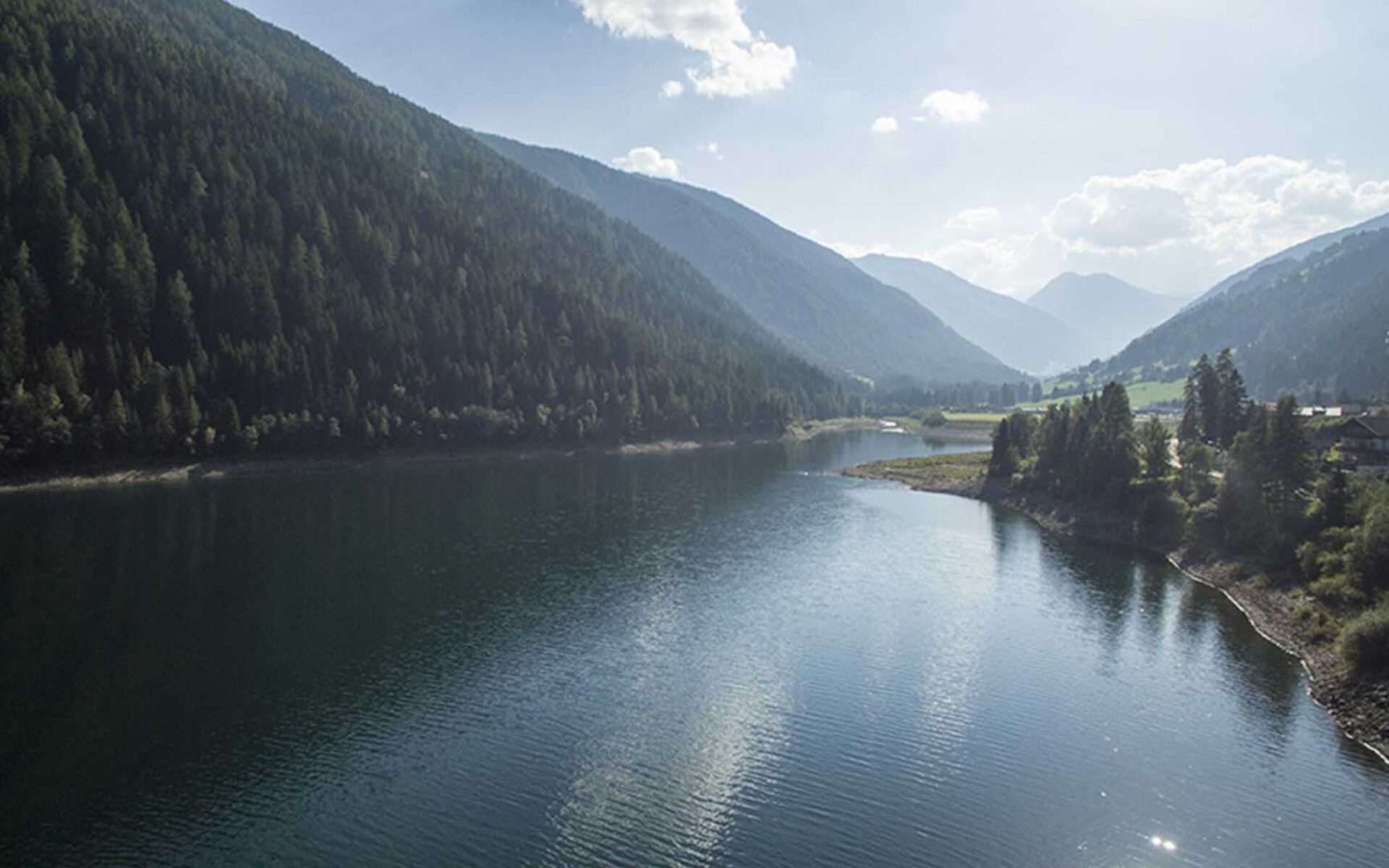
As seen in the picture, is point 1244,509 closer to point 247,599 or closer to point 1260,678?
point 1260,678

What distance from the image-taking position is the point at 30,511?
2926 inches

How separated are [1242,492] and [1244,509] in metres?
1.44

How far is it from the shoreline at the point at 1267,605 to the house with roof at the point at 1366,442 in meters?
20.8

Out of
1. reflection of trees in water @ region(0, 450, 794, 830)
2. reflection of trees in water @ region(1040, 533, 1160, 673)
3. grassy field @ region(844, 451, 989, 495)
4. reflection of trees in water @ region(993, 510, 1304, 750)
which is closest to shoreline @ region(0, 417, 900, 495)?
reflection of trees in water @ region(0, 450, 794, 830)

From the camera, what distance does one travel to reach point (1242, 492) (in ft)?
217

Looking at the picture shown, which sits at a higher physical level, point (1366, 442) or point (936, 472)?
point (1366, 442)

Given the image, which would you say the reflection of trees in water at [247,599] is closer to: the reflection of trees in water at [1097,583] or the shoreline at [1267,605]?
the reflection of trees in water at [1097,583]

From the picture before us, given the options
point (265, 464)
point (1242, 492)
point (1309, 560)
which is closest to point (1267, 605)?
point (1309, 560)

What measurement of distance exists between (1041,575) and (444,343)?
116m

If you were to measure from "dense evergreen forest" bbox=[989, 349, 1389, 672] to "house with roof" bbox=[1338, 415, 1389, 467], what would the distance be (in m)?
5.68

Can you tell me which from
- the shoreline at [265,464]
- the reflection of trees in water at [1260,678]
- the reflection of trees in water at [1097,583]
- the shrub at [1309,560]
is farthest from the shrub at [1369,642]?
the shoreline at [265,464]

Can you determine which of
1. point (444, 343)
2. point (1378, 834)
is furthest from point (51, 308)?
point (1378, 834)

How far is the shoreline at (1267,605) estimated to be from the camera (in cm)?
3738

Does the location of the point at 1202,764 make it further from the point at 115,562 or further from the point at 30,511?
the point at 30,511
